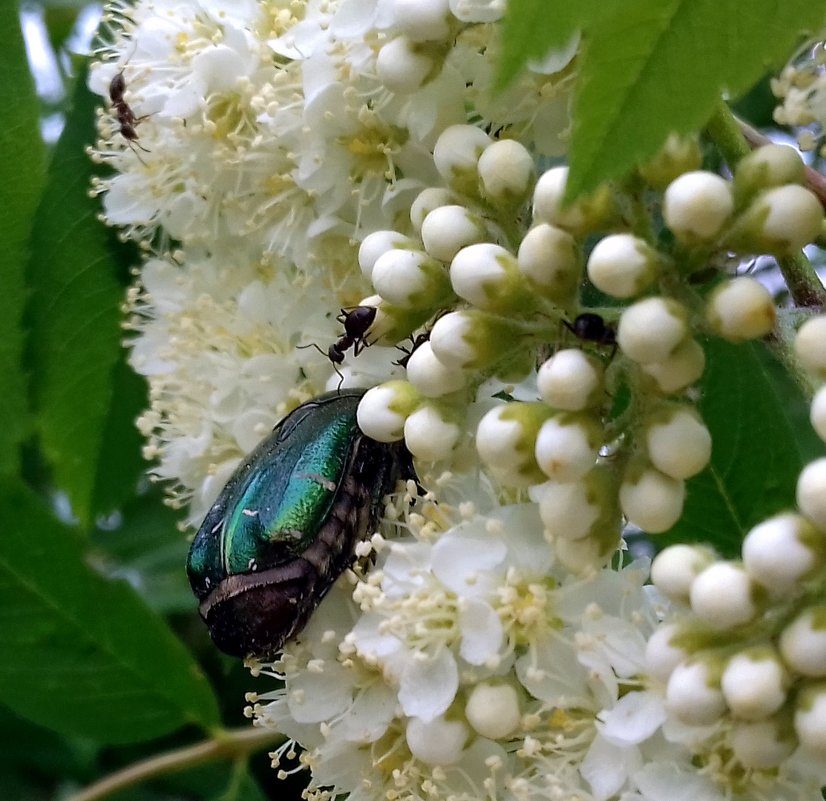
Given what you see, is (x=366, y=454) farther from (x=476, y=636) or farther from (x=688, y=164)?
(x=688, y=164)

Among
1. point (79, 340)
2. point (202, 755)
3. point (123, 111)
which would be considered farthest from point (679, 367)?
point (202, 755)

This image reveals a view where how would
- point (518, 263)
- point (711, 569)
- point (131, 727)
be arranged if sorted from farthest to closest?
point (131, 727)
point (518, 263)
point (711, 569)

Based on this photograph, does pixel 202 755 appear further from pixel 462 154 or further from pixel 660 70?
pixel 660 70

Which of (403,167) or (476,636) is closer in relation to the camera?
(476,636)

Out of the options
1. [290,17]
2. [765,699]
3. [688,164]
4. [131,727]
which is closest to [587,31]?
[688,164]

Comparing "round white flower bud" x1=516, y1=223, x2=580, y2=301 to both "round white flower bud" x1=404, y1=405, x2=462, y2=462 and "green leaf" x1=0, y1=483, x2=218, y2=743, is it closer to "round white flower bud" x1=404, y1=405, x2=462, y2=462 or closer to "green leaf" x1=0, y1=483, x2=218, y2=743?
"round white flower bud" x1=404, y1=405, x2=462, y2=462

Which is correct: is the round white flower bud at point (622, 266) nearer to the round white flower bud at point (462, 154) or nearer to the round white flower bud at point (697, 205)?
the round white flower bud at point (697, 205)

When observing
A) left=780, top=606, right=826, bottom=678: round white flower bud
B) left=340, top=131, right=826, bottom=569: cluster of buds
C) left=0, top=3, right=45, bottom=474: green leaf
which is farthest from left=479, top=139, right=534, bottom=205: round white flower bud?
left=0, top=3, right=45, bottom=474: green leaf

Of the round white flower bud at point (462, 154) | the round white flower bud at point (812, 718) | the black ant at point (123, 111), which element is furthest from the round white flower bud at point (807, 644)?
the black ant at point (123, 111)
